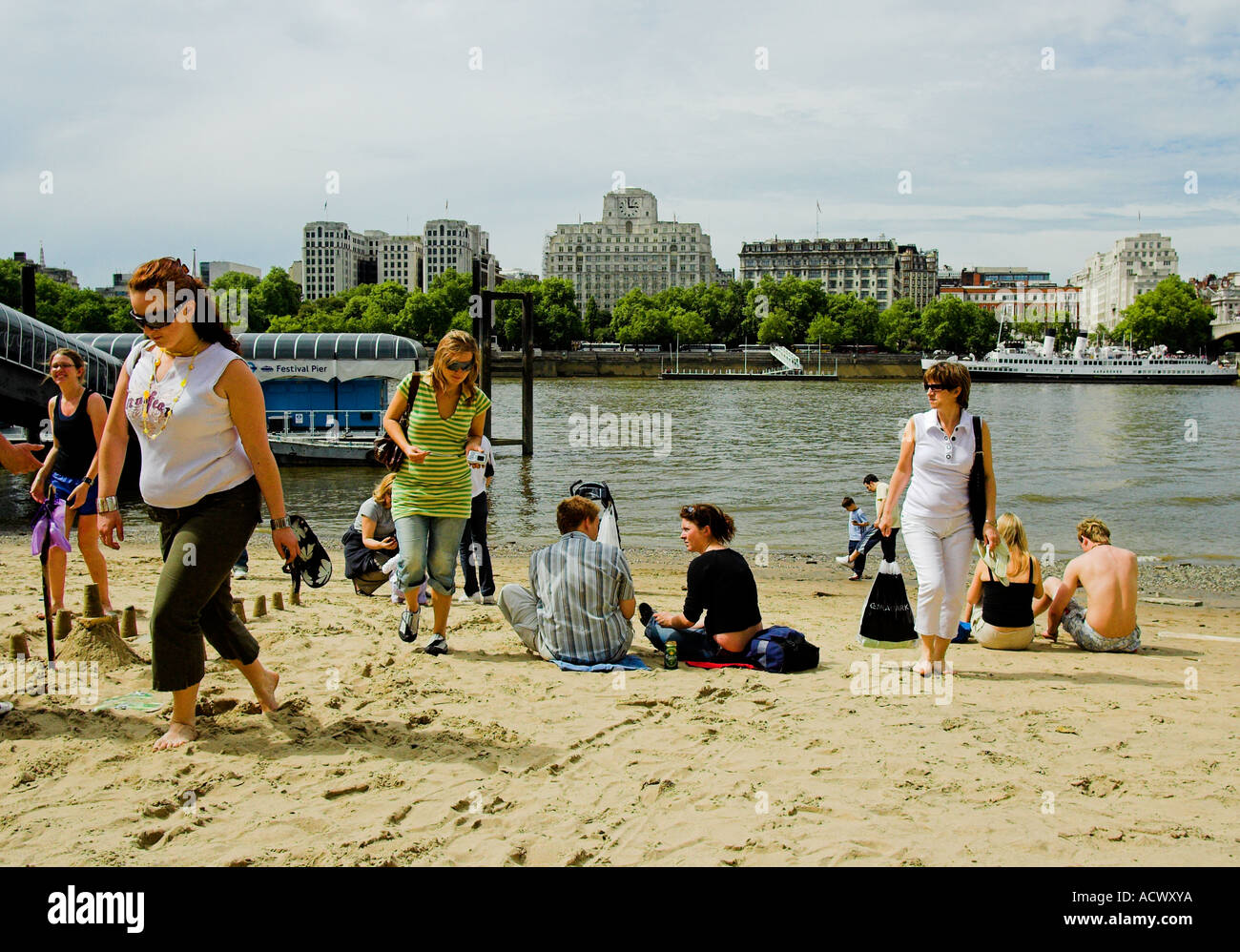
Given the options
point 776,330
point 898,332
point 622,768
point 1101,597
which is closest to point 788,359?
point 776,330

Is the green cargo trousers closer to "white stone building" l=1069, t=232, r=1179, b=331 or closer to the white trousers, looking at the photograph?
the white trousers

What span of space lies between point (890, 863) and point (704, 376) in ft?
363

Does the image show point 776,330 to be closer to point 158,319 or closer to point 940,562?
point 940,562

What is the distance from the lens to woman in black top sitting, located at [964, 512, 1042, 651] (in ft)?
22.9

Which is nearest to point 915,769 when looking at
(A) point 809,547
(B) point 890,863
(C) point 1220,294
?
(B) point 890,863

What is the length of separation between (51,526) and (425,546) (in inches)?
87.7

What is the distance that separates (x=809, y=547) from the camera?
15602 mm

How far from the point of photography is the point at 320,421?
31.1 m

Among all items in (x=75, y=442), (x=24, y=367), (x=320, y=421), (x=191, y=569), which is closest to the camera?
(x=191, y=569)

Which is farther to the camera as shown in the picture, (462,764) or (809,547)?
(809,547)

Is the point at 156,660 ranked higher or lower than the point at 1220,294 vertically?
lower

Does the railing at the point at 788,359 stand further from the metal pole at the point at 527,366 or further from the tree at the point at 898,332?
the metal pole at the point at 527,366

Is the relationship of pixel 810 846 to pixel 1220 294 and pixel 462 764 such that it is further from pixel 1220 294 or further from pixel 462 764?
pixel 1220 294

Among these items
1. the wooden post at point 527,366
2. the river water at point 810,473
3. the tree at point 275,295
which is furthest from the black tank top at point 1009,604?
the tree at point 275,295
